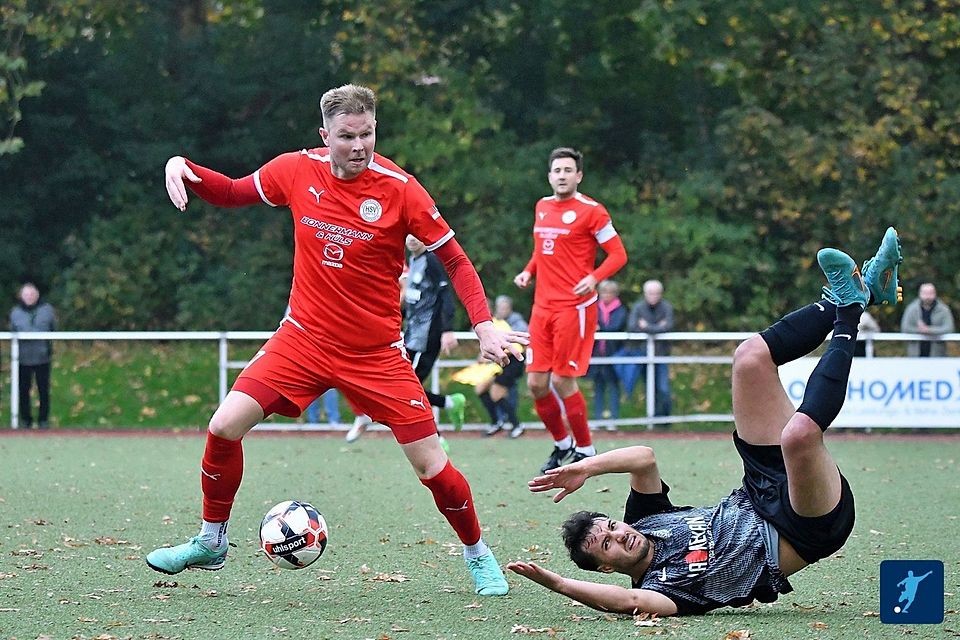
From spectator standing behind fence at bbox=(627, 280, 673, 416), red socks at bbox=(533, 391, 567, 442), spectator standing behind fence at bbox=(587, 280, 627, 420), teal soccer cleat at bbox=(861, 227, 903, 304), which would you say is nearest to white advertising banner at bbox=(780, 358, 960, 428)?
spectator standing behind fence at bbox=(627, 280, 673, 416)

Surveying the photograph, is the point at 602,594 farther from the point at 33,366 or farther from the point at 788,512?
the point at 33,366

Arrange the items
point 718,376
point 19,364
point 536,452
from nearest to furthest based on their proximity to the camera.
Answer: point 536,452
point 19,364
point 718,376

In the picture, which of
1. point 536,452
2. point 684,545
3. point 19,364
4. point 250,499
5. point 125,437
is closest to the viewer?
point 684,545

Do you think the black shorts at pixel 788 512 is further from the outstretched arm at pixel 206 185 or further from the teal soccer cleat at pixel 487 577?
the outstretched arm at pixel 206 185

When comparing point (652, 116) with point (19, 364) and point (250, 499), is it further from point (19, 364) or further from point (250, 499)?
point (250, 499)

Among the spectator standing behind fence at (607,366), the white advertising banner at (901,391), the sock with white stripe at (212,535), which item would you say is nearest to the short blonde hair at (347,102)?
the sock with white stripe at (212,535)

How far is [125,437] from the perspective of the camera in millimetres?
16375

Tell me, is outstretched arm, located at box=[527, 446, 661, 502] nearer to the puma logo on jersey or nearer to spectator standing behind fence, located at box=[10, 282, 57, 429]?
the puma logo on jersey

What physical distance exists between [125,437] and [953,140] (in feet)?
46.1

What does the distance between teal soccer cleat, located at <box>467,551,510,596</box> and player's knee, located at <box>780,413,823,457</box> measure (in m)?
1.51

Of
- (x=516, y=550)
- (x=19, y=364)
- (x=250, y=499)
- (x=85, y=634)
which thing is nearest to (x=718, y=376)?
(x=19, y=364)

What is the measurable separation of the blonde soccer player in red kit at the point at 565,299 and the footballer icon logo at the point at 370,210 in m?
5.25

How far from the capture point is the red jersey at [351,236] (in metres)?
6.32

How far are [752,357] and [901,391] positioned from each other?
432 inches
